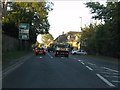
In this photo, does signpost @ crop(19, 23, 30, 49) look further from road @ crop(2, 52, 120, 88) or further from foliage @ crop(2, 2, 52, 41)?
road @ crop(2, 52, 120, 88)

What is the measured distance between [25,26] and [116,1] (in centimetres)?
2775

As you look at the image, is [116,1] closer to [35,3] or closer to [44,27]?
A: [35,3]

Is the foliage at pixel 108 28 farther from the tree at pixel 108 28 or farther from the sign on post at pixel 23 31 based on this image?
the sign on post at pixel 23 31

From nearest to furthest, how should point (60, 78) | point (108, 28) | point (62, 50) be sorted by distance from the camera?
1. point (60, 78)
2. point (108, 28)
3. point (62, 50)

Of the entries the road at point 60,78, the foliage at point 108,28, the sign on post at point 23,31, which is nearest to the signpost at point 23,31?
A: the sign on post at point 23,31

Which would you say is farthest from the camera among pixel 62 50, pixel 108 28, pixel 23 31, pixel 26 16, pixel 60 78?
pixel 26 16

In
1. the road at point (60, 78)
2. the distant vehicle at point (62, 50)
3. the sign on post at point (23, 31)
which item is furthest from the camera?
the sign on post at point (23, 31)

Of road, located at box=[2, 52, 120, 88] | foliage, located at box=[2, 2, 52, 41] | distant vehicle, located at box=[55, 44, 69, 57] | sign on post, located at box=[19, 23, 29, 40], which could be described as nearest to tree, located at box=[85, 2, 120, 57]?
distant vehicle, located at box=[55, 44, 69, 57]

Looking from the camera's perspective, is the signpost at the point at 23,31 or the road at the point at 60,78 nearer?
the road at the point at 60,78

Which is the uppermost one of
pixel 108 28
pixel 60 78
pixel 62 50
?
pixel 108 28

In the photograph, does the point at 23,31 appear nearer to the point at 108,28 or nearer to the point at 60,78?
the point at 108,28

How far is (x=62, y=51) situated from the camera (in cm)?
6100

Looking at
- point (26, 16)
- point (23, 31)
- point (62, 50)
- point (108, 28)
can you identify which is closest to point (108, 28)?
point (108, 28)

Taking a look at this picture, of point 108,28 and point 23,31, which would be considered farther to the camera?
point 23,31
